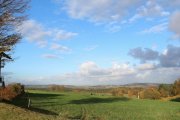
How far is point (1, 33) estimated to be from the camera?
3048 cm

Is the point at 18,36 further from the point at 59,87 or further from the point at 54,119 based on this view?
the point at 59,87

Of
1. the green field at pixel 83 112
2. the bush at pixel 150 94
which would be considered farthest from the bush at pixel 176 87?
the green field at pixel 83 112

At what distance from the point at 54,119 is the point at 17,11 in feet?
38.2

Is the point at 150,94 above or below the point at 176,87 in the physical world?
below

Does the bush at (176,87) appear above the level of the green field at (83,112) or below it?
above

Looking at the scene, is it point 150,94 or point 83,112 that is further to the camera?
point 150,94

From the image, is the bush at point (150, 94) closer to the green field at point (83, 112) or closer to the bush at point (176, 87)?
the bush at point (176, 87)

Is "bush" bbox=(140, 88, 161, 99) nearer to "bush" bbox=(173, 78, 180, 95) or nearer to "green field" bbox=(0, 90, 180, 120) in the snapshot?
"bush" bbox=(173, 78, 180, 95)

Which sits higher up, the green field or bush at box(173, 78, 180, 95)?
bush at box(173, 78, 180, 95)

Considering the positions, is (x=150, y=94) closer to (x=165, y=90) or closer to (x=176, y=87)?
(x=165, y=90)

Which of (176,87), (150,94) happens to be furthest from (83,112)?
(176,87)

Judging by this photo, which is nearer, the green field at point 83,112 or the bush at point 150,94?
the green field at point 83,112

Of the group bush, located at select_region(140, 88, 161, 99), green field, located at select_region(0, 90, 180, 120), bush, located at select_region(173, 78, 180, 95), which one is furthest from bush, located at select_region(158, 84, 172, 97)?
green field, located at select_region(0, 90, 180, 120)

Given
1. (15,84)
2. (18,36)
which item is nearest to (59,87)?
(15,84)
